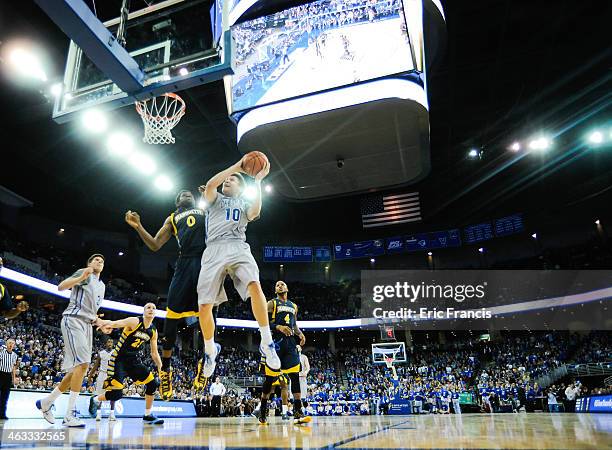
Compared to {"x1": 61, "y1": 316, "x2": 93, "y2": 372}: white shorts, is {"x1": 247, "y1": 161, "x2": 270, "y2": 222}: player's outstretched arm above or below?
above

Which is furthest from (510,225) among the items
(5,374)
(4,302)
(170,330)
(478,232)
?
(4,302)

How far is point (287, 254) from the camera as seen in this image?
31.3 meters

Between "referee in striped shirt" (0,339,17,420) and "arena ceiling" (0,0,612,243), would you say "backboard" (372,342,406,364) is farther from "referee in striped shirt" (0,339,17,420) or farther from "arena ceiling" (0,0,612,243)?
"referee in striped shirt" (0,339,17,420)

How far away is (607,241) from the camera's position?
78.9 feet

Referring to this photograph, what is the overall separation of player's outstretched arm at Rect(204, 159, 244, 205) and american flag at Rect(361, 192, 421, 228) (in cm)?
1670

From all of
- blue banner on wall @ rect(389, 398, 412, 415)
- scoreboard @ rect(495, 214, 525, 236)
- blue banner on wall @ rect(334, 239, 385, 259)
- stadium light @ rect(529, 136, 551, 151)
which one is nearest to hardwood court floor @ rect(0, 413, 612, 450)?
stadium light @ rect(529, 136, 551, 151)

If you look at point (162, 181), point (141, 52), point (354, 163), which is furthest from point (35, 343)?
point (141, 52)

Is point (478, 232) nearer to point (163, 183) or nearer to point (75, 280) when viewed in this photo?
point (163, 183)

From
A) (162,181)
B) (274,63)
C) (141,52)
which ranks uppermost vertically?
(162,181)

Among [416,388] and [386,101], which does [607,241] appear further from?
[386,101]

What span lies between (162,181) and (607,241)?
2408 centimetres

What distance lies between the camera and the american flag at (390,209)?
20438mm

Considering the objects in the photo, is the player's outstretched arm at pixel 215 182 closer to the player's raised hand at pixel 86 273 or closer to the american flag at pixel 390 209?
the player's raised hand at pixel 86 273

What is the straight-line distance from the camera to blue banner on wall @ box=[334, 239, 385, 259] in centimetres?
3041
